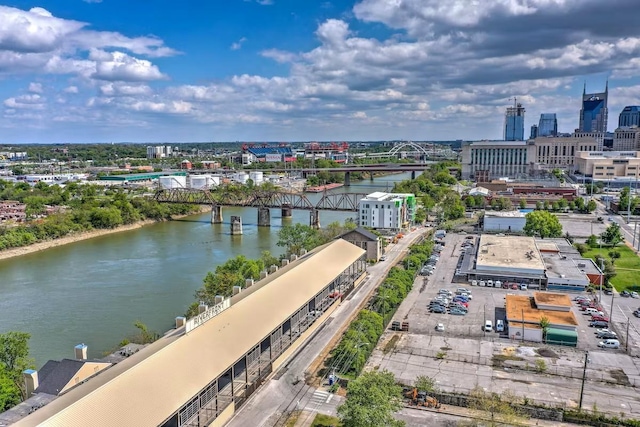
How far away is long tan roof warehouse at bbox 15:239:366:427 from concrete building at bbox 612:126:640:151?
85.2 metres

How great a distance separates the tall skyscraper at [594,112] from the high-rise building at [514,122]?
14307mm

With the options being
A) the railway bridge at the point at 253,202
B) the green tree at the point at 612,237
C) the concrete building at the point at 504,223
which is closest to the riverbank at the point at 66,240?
the railway bridge at the point at 253,202

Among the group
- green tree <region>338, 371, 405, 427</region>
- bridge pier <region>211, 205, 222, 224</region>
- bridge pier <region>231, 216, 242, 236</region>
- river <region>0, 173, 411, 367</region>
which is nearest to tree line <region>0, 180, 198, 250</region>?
river <region>0, 173, 411, 367</region>

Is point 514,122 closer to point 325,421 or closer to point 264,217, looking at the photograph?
point 264,217

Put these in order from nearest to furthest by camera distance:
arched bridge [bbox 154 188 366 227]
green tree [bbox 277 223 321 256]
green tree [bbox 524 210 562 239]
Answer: green tree [bbox 277 223 321 256]
green tree [bbox 524 210 562 239]
arched bridge [bbox 154 188 366 227]

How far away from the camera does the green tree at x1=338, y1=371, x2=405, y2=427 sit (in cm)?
777

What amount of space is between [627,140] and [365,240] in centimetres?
7832

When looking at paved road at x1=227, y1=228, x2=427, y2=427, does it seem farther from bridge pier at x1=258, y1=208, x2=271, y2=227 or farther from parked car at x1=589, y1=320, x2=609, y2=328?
bridge pier at x1=258, y1=208, x2=271, y2=227

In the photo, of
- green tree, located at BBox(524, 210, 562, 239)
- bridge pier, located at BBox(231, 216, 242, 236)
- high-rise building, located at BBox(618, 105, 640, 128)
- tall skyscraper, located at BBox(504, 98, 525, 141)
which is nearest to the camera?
green tree, located at BBox(524, 210, 562, 239)

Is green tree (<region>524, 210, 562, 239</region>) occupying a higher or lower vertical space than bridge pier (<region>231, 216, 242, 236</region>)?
higher

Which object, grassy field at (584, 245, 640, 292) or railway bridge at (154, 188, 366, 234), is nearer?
grassy field at (584, 245, 640, 292)

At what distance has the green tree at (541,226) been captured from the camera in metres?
26.4

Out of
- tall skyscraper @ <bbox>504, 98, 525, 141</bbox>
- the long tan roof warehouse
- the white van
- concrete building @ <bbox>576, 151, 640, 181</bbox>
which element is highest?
tall skyscraper @ <bbox>504, 98, 525, 141</bbox>

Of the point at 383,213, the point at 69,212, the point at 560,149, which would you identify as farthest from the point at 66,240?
the point at 560,149
